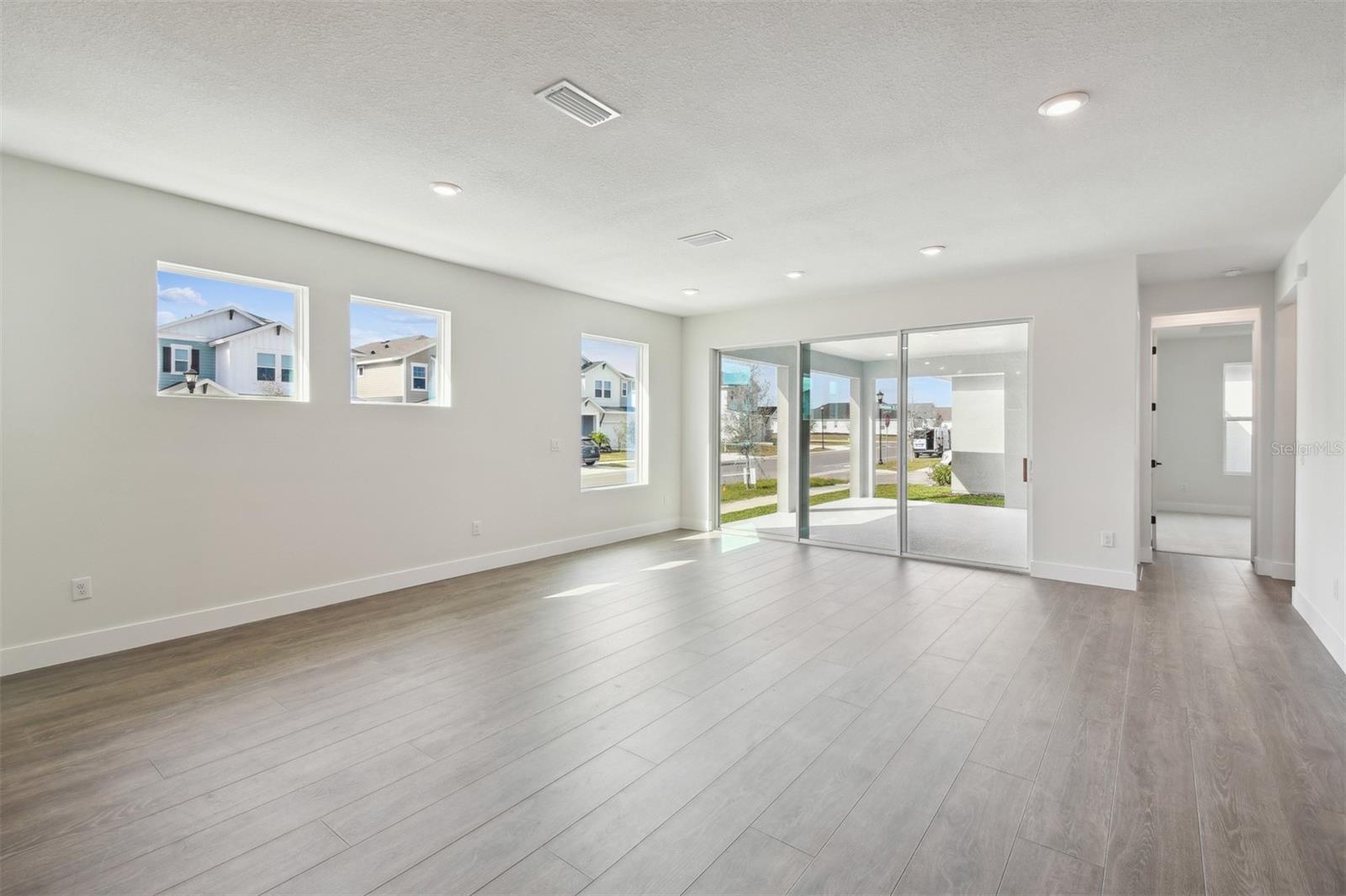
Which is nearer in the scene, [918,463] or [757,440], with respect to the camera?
[918,463]

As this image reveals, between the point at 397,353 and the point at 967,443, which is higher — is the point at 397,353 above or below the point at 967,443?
above

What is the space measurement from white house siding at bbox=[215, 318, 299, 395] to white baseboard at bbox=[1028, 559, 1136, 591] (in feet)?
20.2

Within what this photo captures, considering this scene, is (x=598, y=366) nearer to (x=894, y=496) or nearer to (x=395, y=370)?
(x=395, y=370)

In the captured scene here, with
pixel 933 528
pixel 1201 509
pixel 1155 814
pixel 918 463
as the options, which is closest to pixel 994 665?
pixel 1155 814

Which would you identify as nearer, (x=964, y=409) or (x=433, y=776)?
(x=433, y=776)

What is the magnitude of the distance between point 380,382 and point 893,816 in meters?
4.47

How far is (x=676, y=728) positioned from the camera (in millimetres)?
2525

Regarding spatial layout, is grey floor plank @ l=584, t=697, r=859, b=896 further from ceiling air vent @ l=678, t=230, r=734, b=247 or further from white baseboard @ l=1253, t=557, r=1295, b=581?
white baseboard @ l=1253, t=557, r=1295, b=581

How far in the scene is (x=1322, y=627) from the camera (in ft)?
11.8

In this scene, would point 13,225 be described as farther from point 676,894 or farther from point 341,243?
point 676,894

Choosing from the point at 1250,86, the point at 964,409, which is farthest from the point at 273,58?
the point at 964,409

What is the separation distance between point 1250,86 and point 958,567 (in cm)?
403

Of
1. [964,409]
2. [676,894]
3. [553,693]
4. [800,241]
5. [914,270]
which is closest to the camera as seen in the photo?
[676,894]

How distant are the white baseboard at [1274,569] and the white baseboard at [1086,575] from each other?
1627 millimetres
